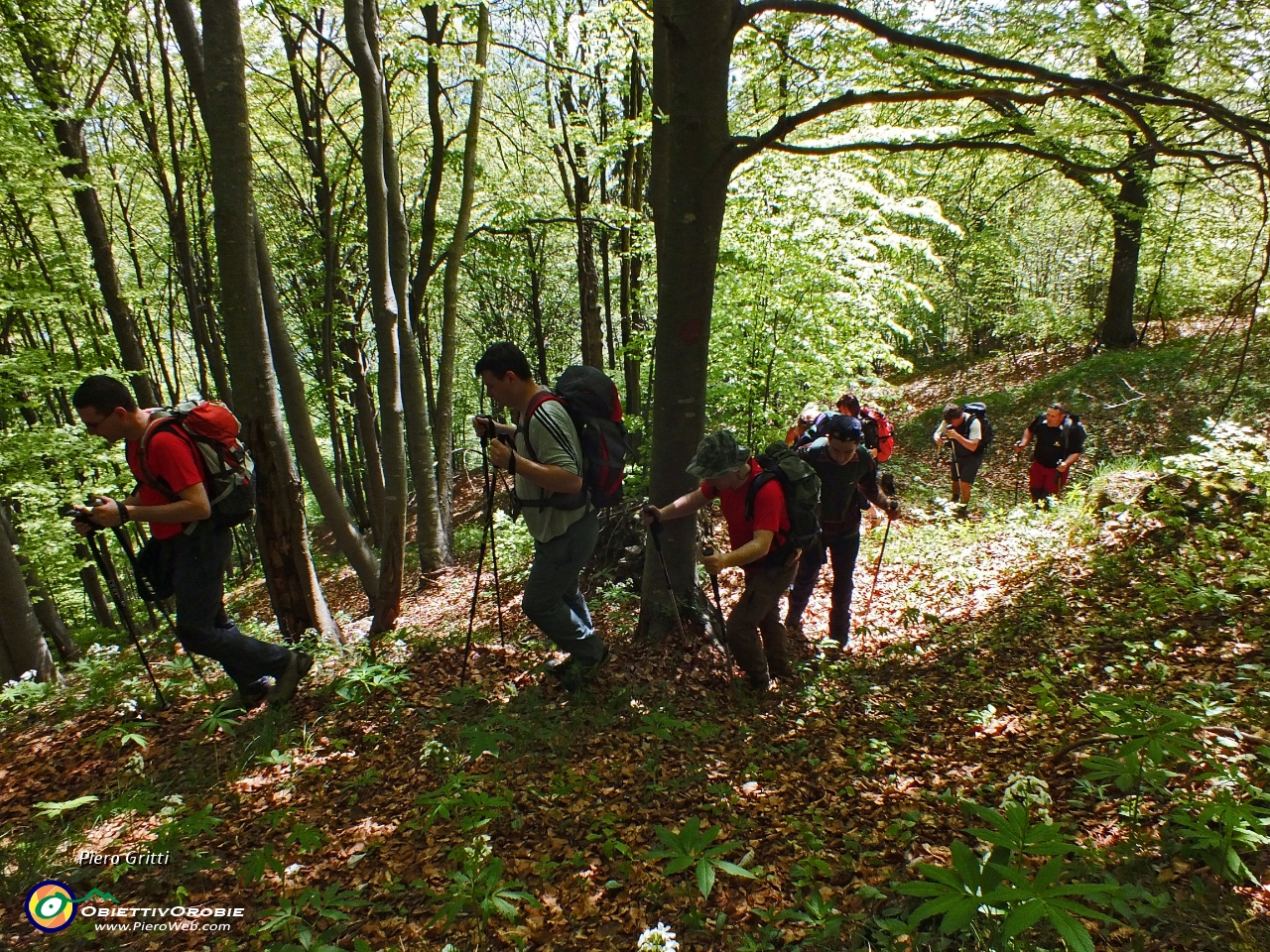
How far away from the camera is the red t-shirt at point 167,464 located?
394 cm

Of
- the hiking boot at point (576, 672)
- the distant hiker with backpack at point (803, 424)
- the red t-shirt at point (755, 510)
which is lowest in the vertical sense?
the hiking boot at point (576, 672)

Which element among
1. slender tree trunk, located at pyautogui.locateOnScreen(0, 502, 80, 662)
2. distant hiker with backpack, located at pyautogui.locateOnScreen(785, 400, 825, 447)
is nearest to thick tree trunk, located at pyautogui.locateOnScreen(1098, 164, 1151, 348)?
distant hiker with backpack, located at pyautogui.locateOnScreen(785, 400, 825, 447)

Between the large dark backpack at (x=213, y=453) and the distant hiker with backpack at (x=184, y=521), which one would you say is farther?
the large dark backpack at (x=213, y=453)

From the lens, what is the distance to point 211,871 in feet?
10.3

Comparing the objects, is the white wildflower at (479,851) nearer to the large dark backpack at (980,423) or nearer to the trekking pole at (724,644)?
the trekking pole at (724,644)

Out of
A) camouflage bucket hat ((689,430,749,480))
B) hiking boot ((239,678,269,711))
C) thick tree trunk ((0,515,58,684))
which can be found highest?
camouflage bucket hat ((689,430,749,480))

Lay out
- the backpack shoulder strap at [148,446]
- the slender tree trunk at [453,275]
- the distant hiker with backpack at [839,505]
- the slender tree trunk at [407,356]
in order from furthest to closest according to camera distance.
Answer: the slender tree trunk at [453,275] < the slender tree trunk at [407,356] < the distant hiker with backpack at [839,505] < the backpack shoulder strap at [148,446]

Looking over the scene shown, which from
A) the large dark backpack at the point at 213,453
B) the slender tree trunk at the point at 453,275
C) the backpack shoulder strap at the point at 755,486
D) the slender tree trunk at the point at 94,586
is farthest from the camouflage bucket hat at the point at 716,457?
the slender tree trunk at the point at 94,586

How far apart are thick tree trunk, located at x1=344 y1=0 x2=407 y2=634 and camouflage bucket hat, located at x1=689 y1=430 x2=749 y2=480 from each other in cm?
306

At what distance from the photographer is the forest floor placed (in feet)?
8.88

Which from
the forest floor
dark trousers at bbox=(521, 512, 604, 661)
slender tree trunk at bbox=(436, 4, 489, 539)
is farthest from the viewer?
slender tree trunk at bbox=(436, 4, 489, 539)

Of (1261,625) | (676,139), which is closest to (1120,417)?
(1261,625)

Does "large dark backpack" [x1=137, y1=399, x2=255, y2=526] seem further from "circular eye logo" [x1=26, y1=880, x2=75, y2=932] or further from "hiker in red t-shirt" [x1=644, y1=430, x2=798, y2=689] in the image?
"hiker in red t-shirt" [x1=644, y1=430, x2=798, y2=689]

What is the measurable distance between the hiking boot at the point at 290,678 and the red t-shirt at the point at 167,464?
1.32m
